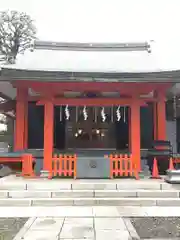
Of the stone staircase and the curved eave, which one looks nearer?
the stone staircase

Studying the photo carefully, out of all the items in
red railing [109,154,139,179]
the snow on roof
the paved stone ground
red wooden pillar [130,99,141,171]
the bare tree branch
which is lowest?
the paved stone ground

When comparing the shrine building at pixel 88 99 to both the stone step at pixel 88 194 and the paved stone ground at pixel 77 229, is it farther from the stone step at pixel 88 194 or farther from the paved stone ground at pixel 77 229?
the paved stone ground at pixel 77 229

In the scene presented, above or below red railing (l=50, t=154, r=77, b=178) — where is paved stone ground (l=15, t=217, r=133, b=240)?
below

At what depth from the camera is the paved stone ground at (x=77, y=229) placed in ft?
17.1

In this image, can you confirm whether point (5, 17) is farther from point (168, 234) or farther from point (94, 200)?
point (168, 234)

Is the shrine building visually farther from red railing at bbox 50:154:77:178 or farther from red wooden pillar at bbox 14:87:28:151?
red railing at bbox 50:154:77:178

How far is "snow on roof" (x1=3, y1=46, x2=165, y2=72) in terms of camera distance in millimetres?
12703

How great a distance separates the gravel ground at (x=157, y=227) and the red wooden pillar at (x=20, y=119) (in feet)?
24.7

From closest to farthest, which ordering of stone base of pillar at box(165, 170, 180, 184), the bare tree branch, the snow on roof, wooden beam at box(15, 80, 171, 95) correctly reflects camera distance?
stone base of pillar at box(165, 170, 180, 184) → wooden beam at box(15, 80, 171, 95) → the snow on roof → the bare tree branch

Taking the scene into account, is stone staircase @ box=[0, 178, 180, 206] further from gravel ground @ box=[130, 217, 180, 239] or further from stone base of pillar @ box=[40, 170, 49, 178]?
stone base of pillar @ box=[40, 170, 49, 178]

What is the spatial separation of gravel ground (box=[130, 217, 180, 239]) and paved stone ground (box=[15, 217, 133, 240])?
0.28 meters

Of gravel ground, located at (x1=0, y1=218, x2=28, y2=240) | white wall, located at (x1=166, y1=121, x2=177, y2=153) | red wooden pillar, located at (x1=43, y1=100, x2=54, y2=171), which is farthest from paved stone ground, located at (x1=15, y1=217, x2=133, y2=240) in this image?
white wall, located at (x1=166, y1=121, x2=177, y2=153)

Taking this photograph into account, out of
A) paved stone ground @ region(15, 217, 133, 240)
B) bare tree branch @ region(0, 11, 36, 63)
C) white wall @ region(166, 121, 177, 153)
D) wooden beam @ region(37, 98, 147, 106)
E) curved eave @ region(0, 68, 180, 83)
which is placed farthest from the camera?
bare tree branch @ region(0, 11, 36, 63)

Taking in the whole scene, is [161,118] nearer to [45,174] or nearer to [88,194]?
→ [45,174]
